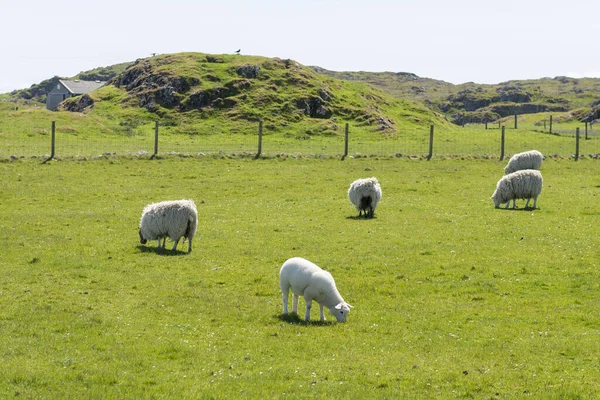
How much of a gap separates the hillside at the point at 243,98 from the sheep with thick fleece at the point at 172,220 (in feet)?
166

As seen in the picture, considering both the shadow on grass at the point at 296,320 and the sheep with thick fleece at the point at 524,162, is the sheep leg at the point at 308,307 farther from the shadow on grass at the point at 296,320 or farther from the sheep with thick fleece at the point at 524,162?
the sheep with thick fleece at the point at 524,162

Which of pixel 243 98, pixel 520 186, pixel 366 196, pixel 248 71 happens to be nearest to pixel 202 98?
pixel 243 98

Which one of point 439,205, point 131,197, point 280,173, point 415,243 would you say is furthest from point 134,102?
point 415,243

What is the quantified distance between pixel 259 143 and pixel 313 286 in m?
35.2

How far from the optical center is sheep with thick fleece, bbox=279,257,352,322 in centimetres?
1485

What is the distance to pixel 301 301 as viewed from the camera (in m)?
17.0

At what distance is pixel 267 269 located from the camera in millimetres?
19844

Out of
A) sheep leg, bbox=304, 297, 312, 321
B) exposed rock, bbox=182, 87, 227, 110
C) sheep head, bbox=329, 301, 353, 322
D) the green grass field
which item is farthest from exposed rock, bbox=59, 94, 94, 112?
sheep head, bbox=329, 301, 353, 322

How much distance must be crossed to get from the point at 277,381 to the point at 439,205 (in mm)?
22164

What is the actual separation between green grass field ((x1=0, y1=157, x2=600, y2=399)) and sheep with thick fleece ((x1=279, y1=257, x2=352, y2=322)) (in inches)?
17.3

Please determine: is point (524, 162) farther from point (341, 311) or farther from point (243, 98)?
point (243, 98)

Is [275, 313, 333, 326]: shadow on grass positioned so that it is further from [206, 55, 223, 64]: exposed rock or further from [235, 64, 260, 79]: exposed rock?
[206, 55, 223, 64]: exposed rock

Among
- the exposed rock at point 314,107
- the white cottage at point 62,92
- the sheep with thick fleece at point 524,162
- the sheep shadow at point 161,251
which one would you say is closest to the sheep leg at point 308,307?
the sheep shadow at point 161,251

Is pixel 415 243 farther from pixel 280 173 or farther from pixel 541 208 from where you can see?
pixel 280 173
